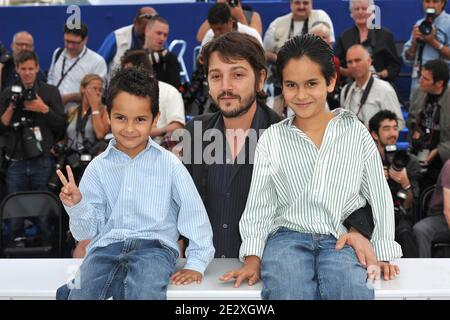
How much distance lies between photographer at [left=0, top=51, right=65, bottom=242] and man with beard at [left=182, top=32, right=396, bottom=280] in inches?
98.5

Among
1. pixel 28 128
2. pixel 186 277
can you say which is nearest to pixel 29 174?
pixel 28 128

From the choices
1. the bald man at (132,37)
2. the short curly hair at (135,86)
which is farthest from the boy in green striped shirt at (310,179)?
the bald man at (132,37)

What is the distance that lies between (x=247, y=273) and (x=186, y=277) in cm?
23

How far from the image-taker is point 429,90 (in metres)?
5.95

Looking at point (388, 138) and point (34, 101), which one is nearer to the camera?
point (388, 138)

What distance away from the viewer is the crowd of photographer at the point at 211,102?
5.35m

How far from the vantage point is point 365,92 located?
595cm

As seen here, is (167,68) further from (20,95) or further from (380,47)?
(380,47)

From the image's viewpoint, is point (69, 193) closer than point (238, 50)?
Yes

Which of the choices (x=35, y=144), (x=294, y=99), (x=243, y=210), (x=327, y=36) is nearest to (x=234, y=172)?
(x=243, y=210)

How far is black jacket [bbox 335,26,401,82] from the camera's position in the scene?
6652 mm

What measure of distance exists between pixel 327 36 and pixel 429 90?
36.4 inches

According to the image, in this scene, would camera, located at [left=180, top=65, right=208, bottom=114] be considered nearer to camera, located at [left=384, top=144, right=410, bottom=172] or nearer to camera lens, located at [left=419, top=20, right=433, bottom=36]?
camera, located at [left=384, top=144, right=410, bottom=172]
